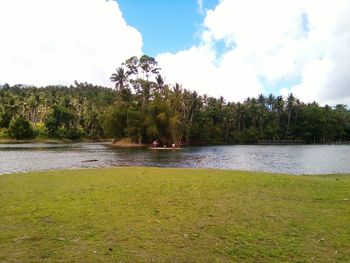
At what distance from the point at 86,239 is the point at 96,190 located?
18.9ft

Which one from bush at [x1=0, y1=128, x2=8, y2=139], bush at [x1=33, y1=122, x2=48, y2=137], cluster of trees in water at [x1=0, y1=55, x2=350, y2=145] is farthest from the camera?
bush at [x1=33, y1=122, x2=48, y2=137]

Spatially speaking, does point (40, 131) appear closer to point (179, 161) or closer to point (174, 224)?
point (179, 161)

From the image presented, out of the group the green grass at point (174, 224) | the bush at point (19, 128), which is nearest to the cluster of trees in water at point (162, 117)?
the bush at point (19, 128)

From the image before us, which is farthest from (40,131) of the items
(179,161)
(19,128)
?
(179,161)

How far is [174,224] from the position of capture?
330 inches

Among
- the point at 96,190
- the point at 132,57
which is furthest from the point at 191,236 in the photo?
the point at 132,57

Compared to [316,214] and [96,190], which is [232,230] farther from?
[96,190]

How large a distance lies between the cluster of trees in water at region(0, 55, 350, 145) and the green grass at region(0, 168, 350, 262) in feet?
244

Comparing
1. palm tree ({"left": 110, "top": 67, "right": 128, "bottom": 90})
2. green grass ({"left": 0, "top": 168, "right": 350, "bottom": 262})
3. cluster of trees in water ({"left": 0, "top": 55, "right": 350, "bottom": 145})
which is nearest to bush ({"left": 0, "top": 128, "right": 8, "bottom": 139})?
cluster of trees in water ({"left": 0, "top": 55, "right": 350, "bottom": 145})

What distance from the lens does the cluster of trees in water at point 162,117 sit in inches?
3620

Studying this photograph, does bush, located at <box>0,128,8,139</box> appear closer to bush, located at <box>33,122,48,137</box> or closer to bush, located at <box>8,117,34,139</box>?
bush, located at <box>8,117,34,139</box>

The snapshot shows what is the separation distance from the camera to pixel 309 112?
14712 centimetres

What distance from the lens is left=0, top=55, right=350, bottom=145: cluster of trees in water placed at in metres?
91.9

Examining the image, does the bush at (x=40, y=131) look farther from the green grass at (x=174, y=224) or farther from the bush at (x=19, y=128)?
the green grass at (x=174, y=224)
